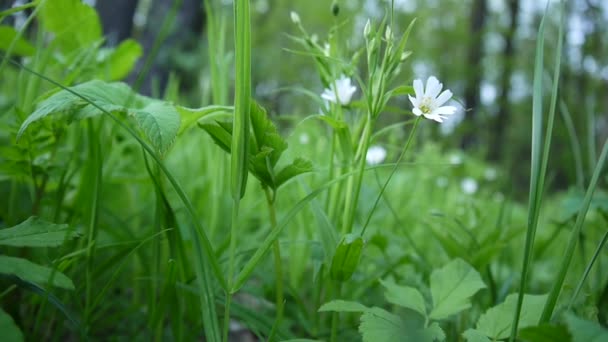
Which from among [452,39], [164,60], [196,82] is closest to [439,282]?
[164,60]

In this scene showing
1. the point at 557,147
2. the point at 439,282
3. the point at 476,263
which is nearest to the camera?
the point at 439,282

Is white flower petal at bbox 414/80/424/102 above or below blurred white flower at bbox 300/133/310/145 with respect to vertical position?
above

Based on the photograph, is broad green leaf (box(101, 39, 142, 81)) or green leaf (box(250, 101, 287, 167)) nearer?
A: green leaf (box(250, 101, 287, 167))

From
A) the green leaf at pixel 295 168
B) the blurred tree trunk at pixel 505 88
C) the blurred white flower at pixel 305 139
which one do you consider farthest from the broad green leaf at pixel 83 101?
the blurred tree trunk at pixel 505 88

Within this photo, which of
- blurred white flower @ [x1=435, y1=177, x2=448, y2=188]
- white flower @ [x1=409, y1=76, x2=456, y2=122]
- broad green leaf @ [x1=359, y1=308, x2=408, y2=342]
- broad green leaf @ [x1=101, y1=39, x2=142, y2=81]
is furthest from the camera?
blurred white flower @ [x1=435, y1=177, x2=448, y2=188]

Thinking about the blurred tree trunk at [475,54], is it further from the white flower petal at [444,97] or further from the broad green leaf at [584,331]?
the broad green leaf at [584,331]

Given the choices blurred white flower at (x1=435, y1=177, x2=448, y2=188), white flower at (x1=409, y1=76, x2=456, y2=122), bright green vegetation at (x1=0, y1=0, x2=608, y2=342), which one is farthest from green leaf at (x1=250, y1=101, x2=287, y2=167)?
blurred white flower at (x1=435, y1=177, x2=448, y2=188)

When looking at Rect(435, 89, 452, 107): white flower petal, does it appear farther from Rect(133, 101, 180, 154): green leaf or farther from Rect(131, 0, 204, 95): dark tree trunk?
Rect(131, 0, 204, 95): dark tree trunk

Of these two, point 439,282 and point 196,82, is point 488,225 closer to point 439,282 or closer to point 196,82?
point 439,282
